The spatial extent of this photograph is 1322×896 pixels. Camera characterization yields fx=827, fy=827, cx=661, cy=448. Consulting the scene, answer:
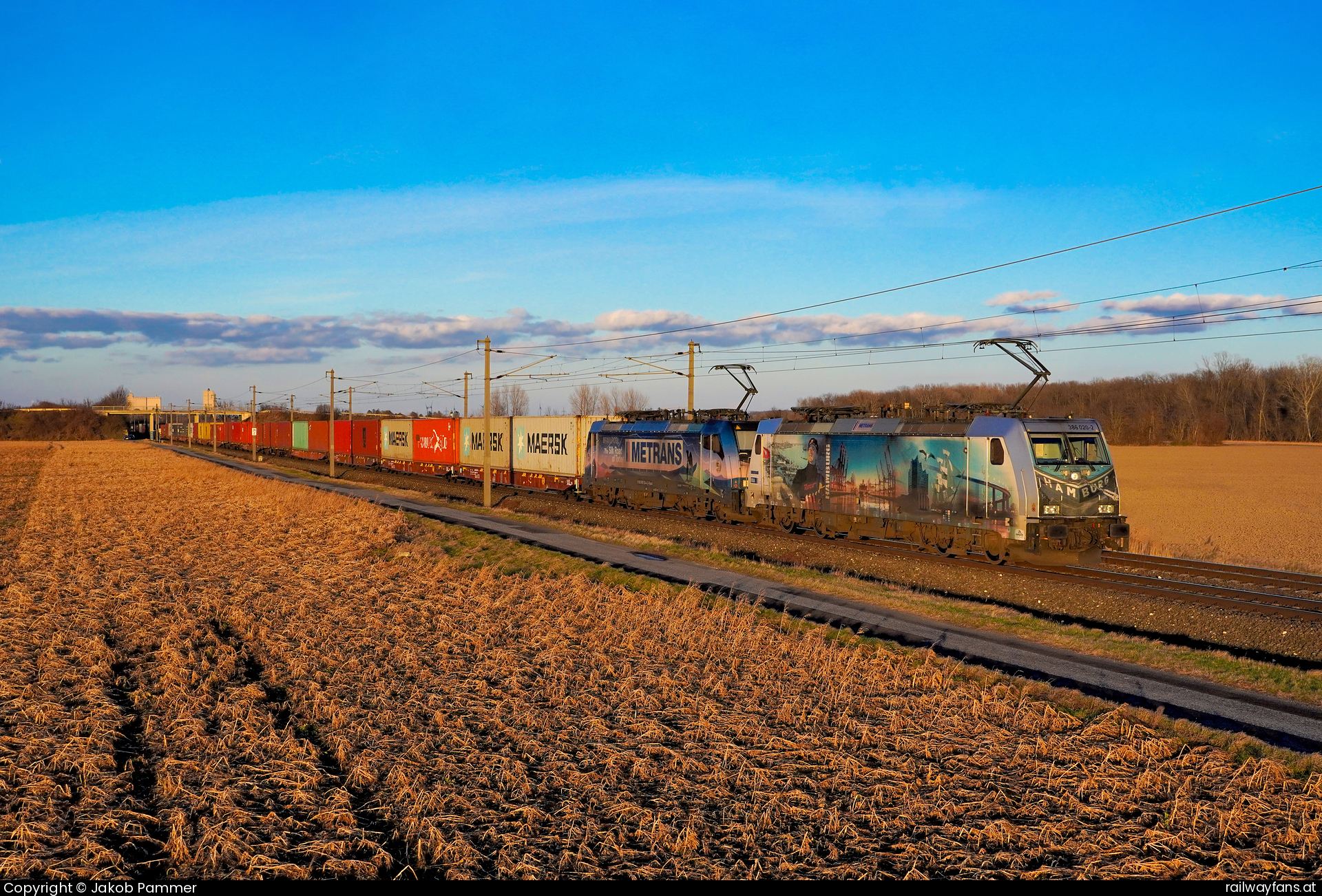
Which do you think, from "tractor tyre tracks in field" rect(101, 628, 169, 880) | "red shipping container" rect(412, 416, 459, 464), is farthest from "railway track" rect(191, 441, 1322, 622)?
"red shipping container" rect(412, 416, 459, 464)

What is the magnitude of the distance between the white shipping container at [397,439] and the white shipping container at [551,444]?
51.4ft

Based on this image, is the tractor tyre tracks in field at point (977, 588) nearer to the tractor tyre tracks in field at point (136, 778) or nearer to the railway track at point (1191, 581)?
the railway track at point (1191, 581)

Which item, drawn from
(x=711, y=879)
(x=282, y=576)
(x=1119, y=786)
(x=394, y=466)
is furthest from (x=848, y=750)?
(x=394, y=466)

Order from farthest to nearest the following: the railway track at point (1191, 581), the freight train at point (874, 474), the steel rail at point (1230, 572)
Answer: the freight train at point (874, 474) → the steel rail at point (1230, 572) → the railway track at point (1191, 581)

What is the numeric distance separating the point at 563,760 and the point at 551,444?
34.5m

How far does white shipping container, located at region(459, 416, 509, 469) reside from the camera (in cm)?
4759

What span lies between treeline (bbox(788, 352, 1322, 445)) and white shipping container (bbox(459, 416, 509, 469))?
243ft

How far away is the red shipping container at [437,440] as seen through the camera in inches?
2072

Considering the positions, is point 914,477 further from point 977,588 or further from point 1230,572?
point 1230,572

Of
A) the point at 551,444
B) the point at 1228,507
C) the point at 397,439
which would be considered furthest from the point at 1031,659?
the point at 397,439

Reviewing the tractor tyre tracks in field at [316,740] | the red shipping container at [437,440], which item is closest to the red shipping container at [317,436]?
the red shipping container at [437,440]

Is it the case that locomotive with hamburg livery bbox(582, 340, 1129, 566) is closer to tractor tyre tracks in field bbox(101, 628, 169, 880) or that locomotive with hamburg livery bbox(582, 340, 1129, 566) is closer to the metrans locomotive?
the metrans locomotive

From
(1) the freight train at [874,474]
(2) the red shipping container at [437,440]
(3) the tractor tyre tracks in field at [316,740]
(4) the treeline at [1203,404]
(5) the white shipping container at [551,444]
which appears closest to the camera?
(3) the tractor tyre tracks in field at [316,740]

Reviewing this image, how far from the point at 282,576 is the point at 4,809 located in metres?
12.6
